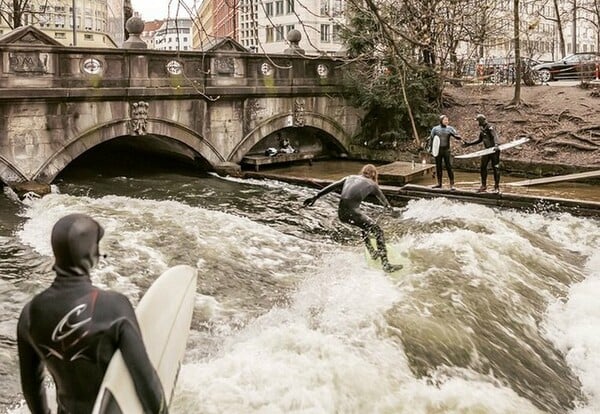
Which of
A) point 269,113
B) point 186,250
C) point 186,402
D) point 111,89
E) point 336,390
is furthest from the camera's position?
point 269,113

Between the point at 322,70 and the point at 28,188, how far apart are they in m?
10.8

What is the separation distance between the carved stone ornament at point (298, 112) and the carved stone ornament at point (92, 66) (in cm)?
700

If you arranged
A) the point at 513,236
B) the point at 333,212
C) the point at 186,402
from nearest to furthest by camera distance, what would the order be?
the point at 186,402, the point at 513,236, the point at 333,212

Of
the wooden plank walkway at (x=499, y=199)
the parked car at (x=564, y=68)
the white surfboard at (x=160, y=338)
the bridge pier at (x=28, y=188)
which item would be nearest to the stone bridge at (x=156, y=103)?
the bridge pier at (x=28, y=188)

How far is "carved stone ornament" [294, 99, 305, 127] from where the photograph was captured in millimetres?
21609

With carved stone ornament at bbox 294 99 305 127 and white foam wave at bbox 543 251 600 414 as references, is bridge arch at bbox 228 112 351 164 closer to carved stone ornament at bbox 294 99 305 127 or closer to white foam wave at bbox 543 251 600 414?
carved stone ornament at bbox 294 99 305 127

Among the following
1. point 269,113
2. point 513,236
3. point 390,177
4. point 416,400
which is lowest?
point 416,400

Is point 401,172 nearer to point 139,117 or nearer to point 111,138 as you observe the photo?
point 139,117

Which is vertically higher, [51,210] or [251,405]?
[51,210]

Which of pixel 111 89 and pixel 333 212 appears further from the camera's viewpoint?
pixel 111 89

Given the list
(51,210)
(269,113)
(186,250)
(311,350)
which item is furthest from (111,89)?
(311,350)

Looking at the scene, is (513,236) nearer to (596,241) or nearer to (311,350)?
(596,241)

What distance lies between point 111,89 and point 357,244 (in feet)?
26.0

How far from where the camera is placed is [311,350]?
7086 millimetres
